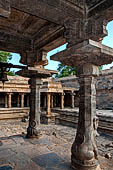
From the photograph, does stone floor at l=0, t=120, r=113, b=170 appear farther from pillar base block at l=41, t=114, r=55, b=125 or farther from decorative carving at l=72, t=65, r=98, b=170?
pillar base block at l=41, t=114, r=55, b=125

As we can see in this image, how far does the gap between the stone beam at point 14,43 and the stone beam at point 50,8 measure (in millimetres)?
2181

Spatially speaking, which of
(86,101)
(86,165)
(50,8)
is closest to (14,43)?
(50,8)

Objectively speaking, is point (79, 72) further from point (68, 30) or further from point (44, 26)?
point (44, 26)

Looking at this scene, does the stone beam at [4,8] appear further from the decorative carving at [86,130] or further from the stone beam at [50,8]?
the decorative carving at [86,130]

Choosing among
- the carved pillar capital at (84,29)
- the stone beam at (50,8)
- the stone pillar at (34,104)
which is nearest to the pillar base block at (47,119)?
the stone pillar at (34,104)

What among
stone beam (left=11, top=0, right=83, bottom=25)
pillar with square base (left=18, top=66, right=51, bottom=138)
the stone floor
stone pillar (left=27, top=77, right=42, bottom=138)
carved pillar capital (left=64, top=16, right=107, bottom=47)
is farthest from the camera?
stone pillar (left=27, top=77, right=42, bottom=138)

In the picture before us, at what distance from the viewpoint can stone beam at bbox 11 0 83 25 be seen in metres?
2.49

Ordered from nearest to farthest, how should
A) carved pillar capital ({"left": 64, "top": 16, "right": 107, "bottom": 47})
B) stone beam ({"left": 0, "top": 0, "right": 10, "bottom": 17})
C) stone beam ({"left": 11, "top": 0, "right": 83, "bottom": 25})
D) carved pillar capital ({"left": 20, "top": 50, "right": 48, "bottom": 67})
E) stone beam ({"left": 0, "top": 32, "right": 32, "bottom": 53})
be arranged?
stone beam ({"left": 0, "top": 0, "right": 10, "bottom": 17}) → stone beam ({"left": 11, "top": 0, "right": 83, "bottom": 25}) → carved pillar capital ({"left": 64, "top": 16, "right": 107, "bottom": 47}) → stone beam ({"left": 0, "top": 32, "right": 32, "bottom": 53}) → carved pillar capital ({"left": 20, "top": 50, "right": 48, "bottom": 67})

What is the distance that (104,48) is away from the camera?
2.56m

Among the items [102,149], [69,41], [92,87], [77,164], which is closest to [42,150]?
[77,164]

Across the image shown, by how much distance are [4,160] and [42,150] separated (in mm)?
1147

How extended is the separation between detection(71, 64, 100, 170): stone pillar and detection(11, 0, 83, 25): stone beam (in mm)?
1213

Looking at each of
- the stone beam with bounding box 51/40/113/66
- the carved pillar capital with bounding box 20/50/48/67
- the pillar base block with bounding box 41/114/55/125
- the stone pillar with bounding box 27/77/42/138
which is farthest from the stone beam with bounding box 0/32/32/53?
the pillar base block with bounding box 41/114/55/125

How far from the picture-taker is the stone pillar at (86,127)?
9.46ft
